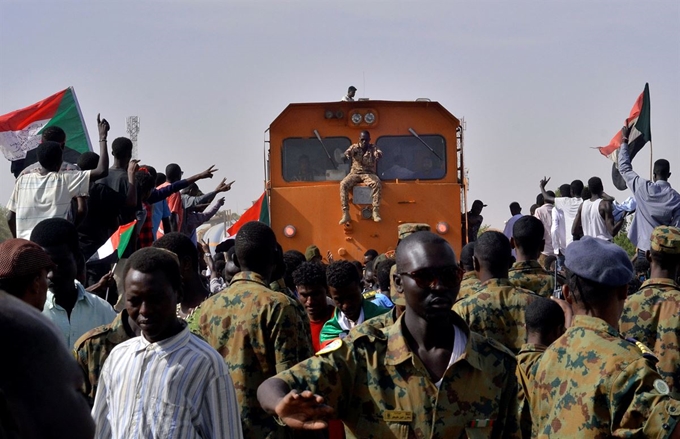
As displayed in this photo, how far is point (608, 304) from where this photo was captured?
3391 millimetres

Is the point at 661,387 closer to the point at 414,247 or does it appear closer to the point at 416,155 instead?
the point at 414,247

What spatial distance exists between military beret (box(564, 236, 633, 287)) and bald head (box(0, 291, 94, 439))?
2369 mm

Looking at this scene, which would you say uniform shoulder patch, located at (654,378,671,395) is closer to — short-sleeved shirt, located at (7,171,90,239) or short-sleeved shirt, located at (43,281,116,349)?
short-sleeved shirt, located at (43,281,116,349)

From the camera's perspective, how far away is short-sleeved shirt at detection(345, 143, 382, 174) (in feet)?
40.3

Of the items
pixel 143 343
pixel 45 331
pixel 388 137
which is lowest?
pixel 143 343

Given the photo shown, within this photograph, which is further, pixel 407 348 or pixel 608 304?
pixel 608 304

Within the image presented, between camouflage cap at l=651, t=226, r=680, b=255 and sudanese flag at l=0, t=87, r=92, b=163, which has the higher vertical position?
sudanese flag at l=0, t=87, r=92, b=163

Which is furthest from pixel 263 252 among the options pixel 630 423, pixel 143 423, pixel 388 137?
pixel 388 137

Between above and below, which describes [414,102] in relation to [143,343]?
above

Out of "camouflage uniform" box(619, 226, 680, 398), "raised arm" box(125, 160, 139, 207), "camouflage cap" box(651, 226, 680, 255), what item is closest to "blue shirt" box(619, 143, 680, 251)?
"camouflage cap" box(651, 226, 680, 255)

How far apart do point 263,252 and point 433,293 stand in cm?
180

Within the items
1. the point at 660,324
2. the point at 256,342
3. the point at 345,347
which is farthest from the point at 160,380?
the point at 660,324

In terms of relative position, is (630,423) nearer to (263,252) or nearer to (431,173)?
(263,252)

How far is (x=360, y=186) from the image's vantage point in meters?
12.3
